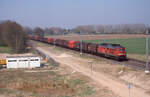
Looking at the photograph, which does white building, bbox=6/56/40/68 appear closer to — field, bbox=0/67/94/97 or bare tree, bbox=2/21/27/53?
field, bbox=0/67/94/97

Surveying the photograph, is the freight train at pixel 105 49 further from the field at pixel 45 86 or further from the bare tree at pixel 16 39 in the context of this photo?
the bare tree at pixel 16 39

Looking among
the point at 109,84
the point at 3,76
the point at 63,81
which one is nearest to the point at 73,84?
the point at 63,81

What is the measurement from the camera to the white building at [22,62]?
1568 inches

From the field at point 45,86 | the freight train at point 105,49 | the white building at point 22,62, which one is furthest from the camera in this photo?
the freight train at point 105,49

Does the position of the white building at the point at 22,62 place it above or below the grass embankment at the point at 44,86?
above

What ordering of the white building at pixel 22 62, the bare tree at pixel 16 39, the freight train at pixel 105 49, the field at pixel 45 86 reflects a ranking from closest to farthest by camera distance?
the field at pixel 45 86 < the white building at pixel 22 62 < the freight train at pixel 105 49 < the bare tree at pixel 16 39

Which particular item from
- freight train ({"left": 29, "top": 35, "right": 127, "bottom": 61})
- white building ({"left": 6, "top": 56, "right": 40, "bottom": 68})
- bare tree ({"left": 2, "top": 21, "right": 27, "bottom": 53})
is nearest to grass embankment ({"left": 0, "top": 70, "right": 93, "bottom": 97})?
white building ({"left": 6, "top": 56, "right": 40, "bottom": 68})

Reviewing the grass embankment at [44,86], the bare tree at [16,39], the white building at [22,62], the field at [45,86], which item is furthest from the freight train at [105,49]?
the bare tree at [16,39]

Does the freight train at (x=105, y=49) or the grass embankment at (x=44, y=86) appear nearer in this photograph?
the grass embankment at (x=44, y=86)

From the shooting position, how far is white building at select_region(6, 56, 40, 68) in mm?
39816

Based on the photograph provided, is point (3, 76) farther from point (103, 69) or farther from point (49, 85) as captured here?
point (103, 69)

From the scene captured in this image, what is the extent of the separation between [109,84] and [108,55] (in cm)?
2077

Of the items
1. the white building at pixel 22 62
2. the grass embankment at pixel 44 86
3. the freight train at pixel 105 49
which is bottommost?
the grass embankment at pixel 44 86

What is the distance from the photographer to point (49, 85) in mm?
27312
